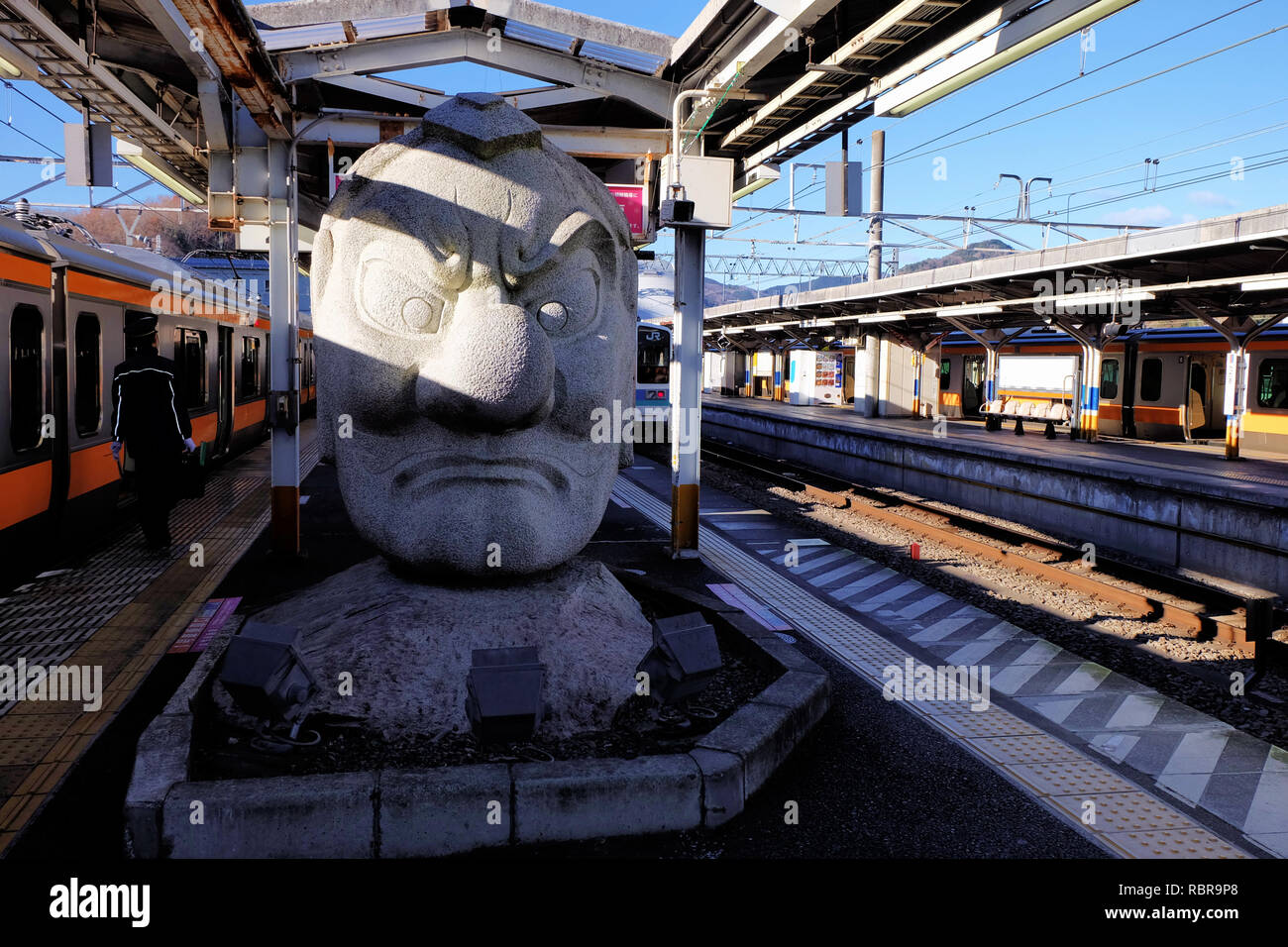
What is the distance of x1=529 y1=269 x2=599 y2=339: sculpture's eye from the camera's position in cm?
530

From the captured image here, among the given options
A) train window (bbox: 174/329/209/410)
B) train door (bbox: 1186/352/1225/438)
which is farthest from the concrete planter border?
train door (bbox: 1186/352/1225/438)

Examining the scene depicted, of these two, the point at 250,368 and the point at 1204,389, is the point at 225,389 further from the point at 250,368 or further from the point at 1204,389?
the point at 1204,389

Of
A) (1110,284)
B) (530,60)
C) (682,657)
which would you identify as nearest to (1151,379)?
(1110,284)

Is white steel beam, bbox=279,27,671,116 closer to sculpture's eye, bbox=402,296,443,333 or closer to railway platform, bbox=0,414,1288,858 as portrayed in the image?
sculpture's eye, bbox=402,296,443,333

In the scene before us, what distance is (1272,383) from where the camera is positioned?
20500 mm

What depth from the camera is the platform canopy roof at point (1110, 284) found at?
1372 cm

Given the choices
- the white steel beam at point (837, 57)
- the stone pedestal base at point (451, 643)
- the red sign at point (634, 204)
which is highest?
the white steel beam at point (837, 57)

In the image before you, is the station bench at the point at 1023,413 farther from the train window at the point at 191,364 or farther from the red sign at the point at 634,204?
the train window at the point at 191,364

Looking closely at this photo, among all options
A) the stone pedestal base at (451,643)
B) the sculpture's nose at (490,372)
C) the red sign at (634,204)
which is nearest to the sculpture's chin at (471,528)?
the stone pedestal base at (451,643)

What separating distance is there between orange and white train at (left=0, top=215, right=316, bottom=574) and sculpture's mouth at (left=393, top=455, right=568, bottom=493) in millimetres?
4044

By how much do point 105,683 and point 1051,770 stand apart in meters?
5.50

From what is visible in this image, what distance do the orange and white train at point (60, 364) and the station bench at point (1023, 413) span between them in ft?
66.0
